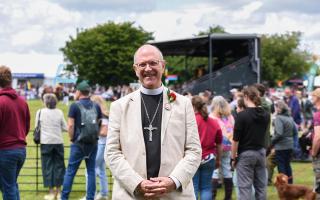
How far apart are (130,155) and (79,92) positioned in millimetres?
4818

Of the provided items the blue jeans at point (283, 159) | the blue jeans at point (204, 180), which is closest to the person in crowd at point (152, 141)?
the blue jeans at point (204, 180)

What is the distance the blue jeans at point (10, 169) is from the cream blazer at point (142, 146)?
2966 mm

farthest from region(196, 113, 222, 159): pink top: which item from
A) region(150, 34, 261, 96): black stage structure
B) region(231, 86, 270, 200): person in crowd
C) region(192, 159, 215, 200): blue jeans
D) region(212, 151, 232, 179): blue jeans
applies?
region(150, 34, 261, 96): black stage structure

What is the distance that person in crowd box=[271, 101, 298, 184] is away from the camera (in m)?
10.5

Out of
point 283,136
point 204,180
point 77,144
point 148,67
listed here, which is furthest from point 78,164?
point 148,67

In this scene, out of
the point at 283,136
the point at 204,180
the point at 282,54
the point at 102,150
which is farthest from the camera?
the point at 282,54

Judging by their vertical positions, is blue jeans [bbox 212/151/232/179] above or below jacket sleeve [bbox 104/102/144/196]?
below

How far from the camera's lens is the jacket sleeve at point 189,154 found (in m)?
4.19

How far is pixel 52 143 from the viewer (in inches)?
392

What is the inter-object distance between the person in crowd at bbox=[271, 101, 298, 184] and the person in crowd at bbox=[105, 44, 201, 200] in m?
6.40

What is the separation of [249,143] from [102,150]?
2912 millimetres

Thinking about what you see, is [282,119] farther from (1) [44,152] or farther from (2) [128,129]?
(2) [128,129]

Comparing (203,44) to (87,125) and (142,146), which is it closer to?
(87,125)

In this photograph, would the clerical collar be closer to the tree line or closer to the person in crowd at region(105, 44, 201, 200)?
the person in crowd at region(105, 44, 201, 200)
